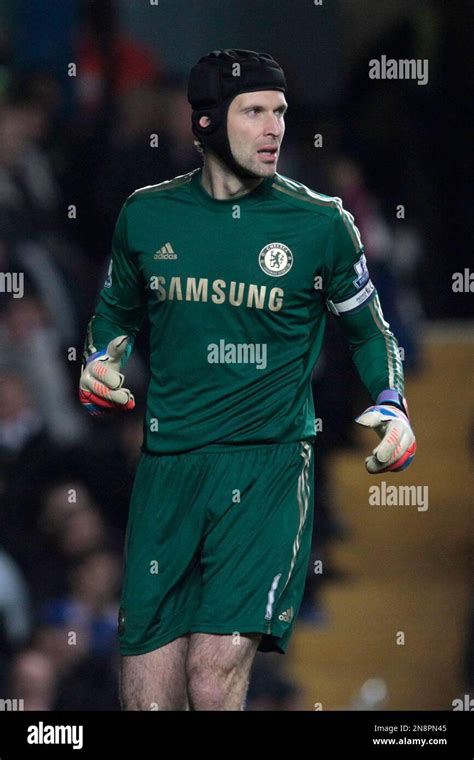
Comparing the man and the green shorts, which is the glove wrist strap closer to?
the man

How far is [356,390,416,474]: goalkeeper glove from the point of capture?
14.0 feet

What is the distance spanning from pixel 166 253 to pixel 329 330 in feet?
7.09

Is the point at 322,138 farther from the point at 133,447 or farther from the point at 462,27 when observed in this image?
the point at 133,447

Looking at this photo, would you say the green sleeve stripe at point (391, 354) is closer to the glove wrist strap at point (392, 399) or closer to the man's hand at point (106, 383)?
the glove wrist strap at point (392, 399)

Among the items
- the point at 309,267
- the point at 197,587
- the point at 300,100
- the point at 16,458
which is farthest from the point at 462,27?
the point at 197,587

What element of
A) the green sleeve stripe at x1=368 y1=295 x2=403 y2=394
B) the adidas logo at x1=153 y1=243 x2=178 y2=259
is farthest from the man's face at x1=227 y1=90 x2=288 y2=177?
the green sleeve stripe at x1=368 y1=295 x2=403 y2=394

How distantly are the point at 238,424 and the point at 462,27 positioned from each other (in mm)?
3090

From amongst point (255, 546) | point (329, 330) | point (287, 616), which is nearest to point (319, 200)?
point (255, 546)

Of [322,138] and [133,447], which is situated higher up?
[322,138]

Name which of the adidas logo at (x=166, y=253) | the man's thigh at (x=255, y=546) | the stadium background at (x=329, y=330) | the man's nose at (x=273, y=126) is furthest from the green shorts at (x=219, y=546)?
the stadium background at (x=329, y=330)

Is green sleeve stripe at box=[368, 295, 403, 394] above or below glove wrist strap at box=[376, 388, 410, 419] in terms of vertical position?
above

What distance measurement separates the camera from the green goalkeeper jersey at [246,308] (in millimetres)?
4484

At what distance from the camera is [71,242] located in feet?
22.2

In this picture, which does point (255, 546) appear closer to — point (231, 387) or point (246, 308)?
point (231, 387)
